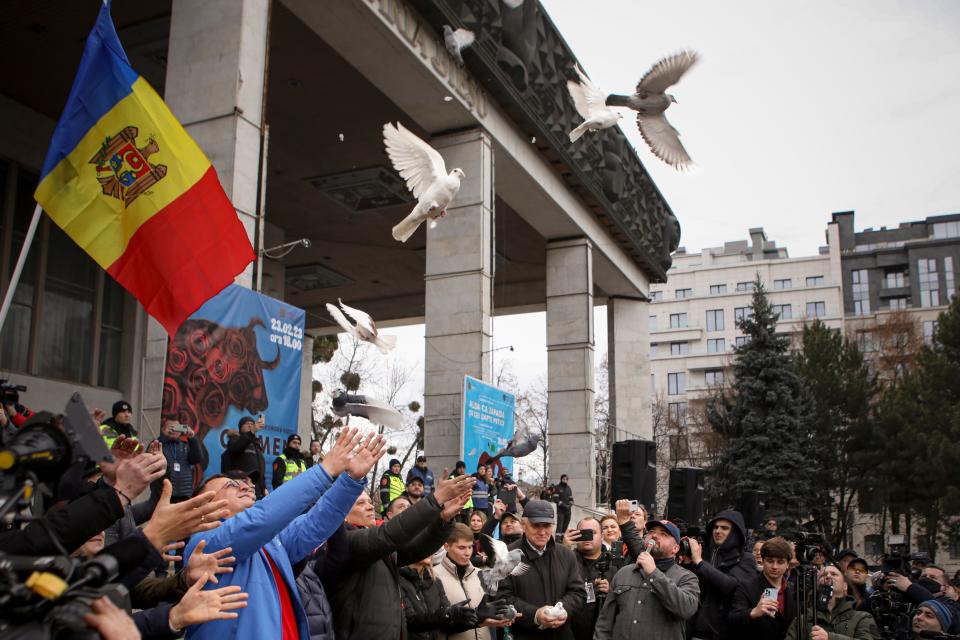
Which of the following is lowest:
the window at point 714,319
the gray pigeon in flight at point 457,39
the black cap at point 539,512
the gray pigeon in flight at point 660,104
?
the black cap at point 539,512

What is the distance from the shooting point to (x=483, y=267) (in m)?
19.0

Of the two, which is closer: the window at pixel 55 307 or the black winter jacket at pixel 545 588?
the black winter jacket at pixel 545 588

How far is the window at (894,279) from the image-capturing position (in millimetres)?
85312

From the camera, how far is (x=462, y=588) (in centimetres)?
653

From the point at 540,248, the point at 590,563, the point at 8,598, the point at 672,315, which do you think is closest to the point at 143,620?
the point at 8,598

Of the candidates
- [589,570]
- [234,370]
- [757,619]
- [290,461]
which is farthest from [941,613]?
[234,370]

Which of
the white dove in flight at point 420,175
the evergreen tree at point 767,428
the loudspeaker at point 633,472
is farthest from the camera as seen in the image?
the evergreen tree at point 767,428

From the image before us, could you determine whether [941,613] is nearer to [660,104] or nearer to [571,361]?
[660,104]

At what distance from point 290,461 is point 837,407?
3903 cm

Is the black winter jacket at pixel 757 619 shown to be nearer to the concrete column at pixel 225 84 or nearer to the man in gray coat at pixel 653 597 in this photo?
the man in gray coat at pixel 653 597

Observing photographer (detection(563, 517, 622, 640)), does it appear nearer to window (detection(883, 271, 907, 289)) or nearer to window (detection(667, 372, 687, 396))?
window (detection(667, 372, 687, 396))

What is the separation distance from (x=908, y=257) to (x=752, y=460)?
5984 cm

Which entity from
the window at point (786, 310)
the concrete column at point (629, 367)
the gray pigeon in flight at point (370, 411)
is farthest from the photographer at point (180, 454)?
the window at point (786, 310)

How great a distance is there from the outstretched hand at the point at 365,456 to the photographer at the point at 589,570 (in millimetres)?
3331
